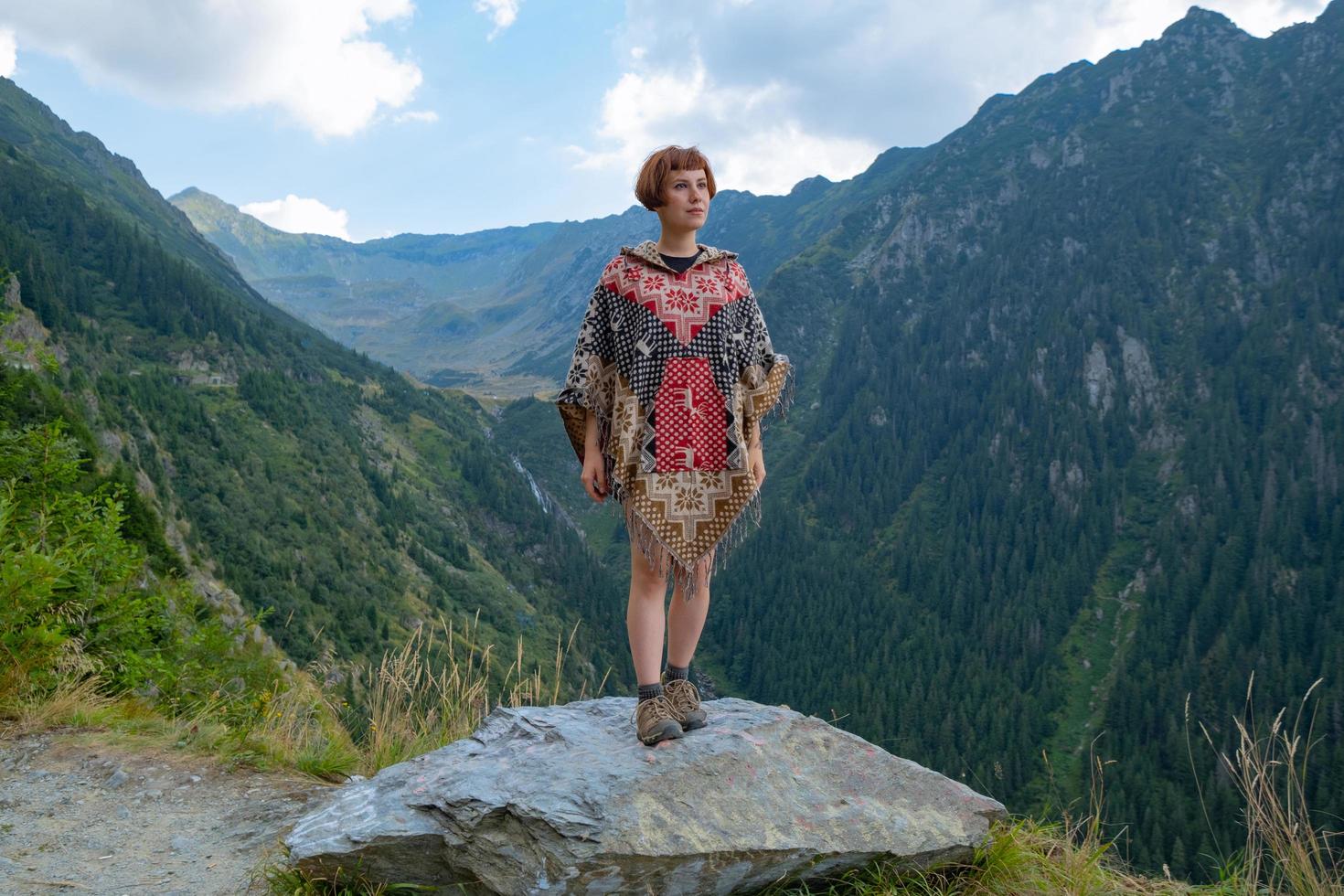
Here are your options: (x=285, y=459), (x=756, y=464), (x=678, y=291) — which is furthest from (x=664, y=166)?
(x=285, y=459)

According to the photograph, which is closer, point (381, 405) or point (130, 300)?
point (130, 300)

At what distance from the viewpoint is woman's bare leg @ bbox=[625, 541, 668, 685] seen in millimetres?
4363

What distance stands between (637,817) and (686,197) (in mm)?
3008

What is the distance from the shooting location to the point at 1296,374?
134m

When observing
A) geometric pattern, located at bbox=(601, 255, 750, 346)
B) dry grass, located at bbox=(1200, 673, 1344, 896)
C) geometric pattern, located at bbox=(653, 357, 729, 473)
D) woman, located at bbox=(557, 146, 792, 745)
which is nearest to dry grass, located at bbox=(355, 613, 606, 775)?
woman, located at bbox=(557, 146, 792, 745)

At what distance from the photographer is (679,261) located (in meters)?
4.55

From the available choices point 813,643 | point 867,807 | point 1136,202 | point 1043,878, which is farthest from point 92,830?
point 1136,202

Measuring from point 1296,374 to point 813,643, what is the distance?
9000 centimetres

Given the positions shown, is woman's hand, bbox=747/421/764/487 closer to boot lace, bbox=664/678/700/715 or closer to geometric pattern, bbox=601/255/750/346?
geometric pattern, bbox=601/255/750/346

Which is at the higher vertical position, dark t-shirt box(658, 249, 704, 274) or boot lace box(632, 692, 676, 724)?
dark t-shirt box(658, 249, 704, 274)

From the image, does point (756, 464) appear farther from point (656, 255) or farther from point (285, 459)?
point (285, 459)

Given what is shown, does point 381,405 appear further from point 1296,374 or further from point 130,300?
point 1296,374

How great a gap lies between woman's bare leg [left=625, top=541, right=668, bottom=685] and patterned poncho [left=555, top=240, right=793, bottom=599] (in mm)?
126

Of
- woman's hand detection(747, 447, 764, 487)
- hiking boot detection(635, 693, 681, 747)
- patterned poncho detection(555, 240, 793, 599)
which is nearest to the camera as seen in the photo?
hiking boot detection(635, 693, 681, 747)
